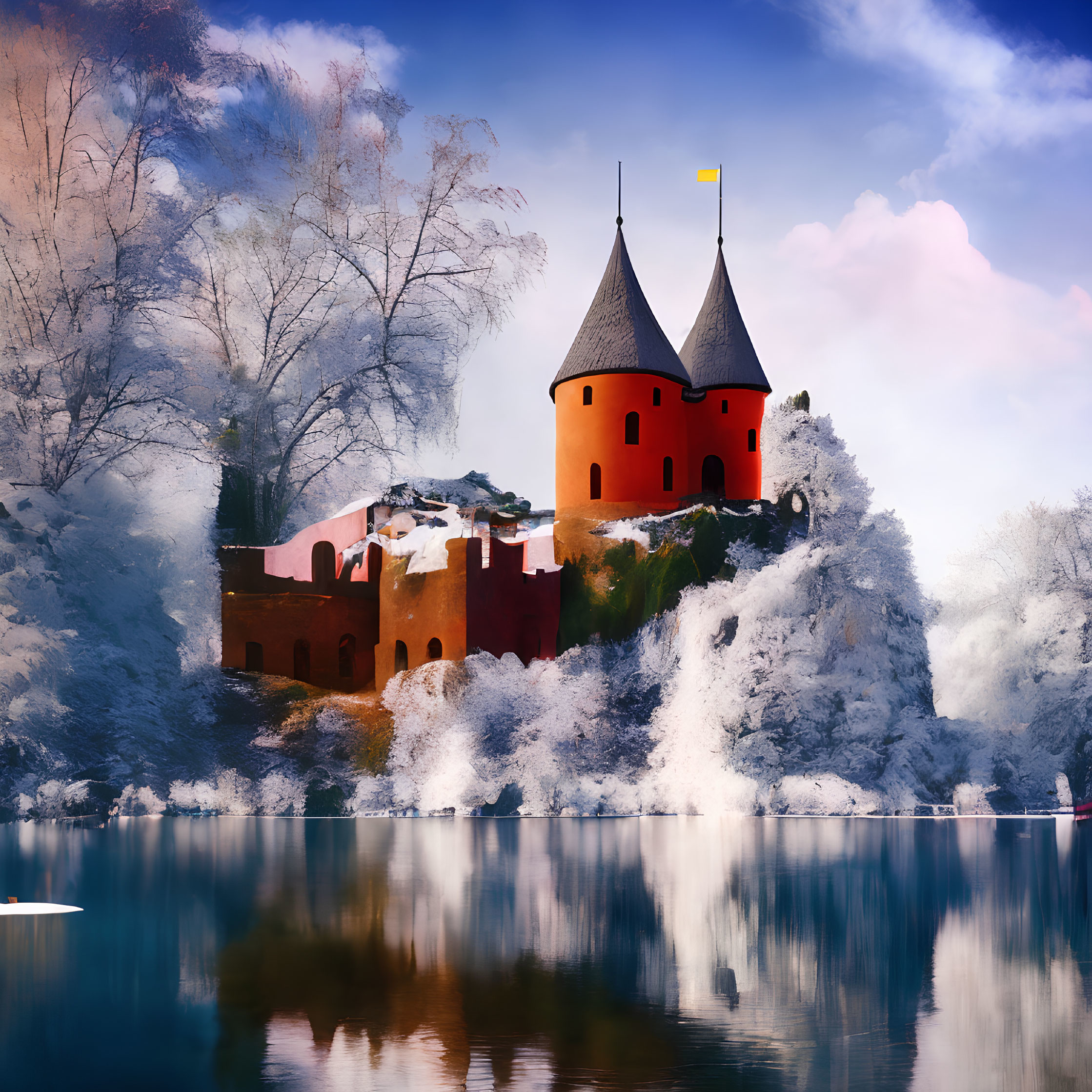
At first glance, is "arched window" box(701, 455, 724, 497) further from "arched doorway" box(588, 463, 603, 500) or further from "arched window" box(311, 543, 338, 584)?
"arched window" box(311, 543, 338, 584)

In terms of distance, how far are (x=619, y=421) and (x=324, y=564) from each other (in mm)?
8237

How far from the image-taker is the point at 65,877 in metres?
19.5

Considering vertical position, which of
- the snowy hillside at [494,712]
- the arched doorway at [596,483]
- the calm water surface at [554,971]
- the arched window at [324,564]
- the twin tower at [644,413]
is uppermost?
the twin tower at [644,413]

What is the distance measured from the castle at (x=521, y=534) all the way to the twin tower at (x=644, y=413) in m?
0.04

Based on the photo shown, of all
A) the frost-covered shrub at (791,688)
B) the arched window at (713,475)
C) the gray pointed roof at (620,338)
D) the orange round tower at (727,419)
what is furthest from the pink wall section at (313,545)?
the arched window at (713,475)

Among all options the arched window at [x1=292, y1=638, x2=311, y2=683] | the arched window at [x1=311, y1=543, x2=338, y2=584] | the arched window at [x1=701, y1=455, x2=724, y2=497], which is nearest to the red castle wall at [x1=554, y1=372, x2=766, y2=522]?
the arched window at [x1=701, y1=455, x2=724, y2=497]

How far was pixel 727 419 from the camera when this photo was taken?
111 feet

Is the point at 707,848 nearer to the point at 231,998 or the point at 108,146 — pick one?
the point at 231,998

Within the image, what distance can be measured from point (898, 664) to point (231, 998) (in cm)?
2443

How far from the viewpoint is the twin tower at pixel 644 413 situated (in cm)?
3178

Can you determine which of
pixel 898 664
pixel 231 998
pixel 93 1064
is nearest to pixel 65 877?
pixel 231 998

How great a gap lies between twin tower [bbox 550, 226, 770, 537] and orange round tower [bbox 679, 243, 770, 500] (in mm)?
27

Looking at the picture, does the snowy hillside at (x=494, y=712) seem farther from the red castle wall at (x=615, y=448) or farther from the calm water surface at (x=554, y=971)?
the calm water surface at (x=554, y=971)

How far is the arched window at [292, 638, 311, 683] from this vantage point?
1192 inches
